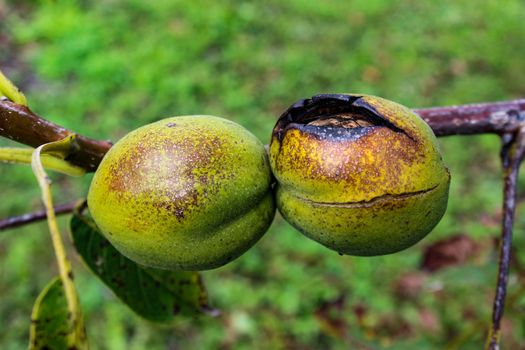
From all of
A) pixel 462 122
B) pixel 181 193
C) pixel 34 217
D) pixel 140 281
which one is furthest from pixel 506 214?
pixel 34 217

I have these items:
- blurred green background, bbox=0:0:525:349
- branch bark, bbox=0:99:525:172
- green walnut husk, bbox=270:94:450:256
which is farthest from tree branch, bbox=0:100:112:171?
blurred green background, bbox=0:0:525:349

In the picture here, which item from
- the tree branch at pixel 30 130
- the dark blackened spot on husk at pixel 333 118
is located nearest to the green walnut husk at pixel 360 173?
the dark blackened spot on husk at pixel 333 118

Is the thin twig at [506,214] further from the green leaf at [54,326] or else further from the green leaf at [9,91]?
the green leaf at [9,91]

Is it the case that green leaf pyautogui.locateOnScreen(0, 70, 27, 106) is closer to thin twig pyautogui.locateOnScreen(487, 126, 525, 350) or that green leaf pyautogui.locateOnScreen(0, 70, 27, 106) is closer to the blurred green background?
thin twig pyautogui.locateOnScreen(487, 126, 525, 350)

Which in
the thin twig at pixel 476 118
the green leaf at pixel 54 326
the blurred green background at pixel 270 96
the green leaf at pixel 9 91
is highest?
the thin twig at pixel 476 118

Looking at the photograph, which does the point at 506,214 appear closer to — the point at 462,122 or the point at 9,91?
the point at 462,122

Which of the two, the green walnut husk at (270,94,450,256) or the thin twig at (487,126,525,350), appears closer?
the green walnut husk at (270,94,450,256)

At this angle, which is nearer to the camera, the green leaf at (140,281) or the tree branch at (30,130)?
the tree branch at (30,130)
